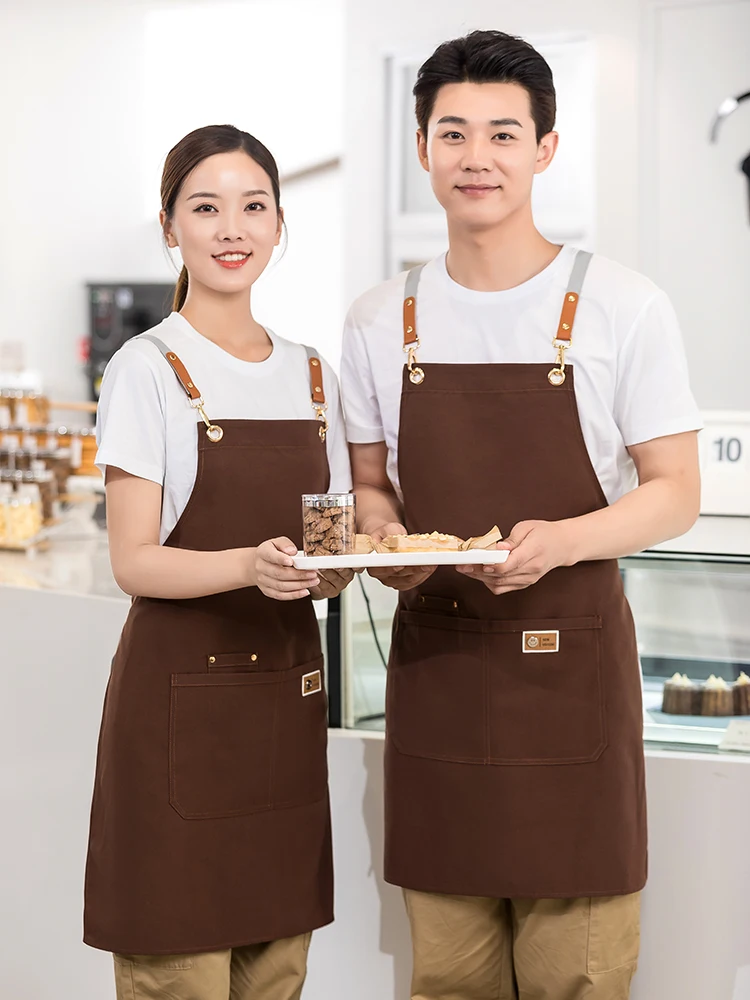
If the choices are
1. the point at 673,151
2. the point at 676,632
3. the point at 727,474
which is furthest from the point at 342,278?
the point at 676,632

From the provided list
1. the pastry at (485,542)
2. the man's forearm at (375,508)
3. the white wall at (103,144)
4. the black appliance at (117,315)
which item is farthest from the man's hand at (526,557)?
the black appliance at (117,315)

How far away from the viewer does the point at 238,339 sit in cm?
171

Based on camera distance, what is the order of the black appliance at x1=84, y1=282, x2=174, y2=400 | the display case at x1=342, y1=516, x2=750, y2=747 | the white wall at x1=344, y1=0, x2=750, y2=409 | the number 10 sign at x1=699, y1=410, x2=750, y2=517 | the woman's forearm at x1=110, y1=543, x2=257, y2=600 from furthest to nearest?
the black appliance at x1=84, y1=282, x2=174, y2=400
the white wall at x1=344, y1=0, x2=750, y2=409
the number 10 sign at x1=699, y1=410, x2=750, y2=517
the display case at x1=342, y1=516, x2=750, y2=747
the woman's forearm at x1=110, y1=543, x2=257, y2=600

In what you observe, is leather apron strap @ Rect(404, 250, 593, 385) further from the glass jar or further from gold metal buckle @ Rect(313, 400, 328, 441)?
the glass jar

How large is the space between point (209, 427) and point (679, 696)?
96cm

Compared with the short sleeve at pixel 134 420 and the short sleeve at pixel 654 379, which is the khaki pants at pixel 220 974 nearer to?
the short sleeve at pixel 134 420

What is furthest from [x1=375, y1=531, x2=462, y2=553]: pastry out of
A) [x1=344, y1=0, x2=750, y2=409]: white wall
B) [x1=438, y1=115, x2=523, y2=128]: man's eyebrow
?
[x1=344, y1=0, x2=750, y2=409]: white wall

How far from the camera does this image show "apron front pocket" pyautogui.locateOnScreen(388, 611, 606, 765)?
5.27 feet

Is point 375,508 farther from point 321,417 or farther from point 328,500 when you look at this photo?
point 328,500

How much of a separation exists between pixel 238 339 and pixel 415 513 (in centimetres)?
35

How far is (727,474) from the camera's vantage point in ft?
7.49

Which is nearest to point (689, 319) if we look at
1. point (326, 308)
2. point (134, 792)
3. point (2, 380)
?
point (326, 308)

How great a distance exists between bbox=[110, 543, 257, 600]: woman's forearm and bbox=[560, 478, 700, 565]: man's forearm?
1.34 ft

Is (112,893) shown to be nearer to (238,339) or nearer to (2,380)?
(238,339)
